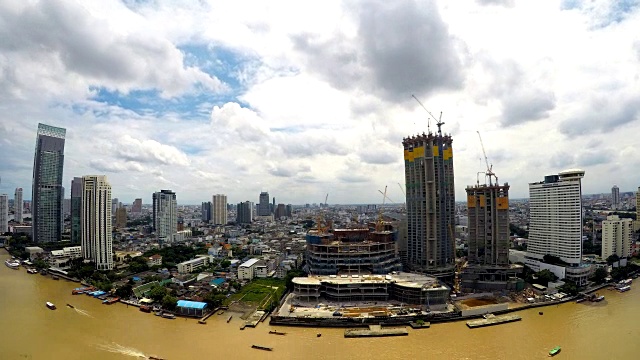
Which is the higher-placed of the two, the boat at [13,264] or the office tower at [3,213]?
the office tower at [3,213]

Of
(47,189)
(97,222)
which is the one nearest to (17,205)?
(47,189)

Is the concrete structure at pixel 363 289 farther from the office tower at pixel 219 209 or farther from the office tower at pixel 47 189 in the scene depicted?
the office tower at pixel 219 209

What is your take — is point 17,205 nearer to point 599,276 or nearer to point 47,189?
point 47,189

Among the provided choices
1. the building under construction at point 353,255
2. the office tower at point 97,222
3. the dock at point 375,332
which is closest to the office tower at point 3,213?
the office tower at point 97,222

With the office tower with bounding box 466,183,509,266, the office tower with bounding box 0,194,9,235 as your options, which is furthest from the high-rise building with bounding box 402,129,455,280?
the office tower with bounding box 0,194,9,235

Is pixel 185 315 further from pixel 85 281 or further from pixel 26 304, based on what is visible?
pixel 85 281

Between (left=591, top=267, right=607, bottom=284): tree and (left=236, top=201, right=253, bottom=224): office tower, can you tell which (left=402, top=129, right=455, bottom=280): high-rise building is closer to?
(left=591, top=267, right=607, bottom=284): tree
